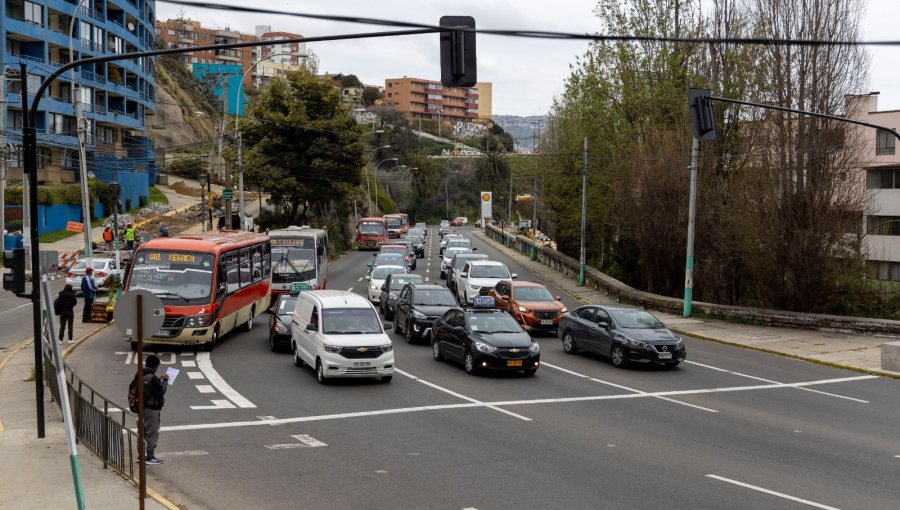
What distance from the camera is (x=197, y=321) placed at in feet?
74.9

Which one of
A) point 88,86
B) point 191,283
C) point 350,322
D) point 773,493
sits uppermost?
point 88,86

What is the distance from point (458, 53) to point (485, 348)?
1098cm

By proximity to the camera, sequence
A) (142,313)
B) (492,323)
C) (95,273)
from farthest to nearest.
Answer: (95,273)
(492,323)
(142,313)

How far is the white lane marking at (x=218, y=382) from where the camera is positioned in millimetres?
17234

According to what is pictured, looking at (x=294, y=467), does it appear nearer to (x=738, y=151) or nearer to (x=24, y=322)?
(x=24, y=322)

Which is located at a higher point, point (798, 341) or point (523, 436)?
point (523, 436)

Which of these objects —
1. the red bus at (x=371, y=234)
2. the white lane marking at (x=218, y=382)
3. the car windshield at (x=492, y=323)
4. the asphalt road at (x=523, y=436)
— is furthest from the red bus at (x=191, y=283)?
the red bus at (x=371, y=234)

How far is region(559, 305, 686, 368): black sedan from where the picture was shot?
22.0 m

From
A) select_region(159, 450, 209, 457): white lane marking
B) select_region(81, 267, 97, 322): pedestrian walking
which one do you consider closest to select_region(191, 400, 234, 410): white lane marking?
select_region(159, 450, 209, 457): white lane marking

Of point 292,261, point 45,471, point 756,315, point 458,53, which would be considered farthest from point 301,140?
point 458,53

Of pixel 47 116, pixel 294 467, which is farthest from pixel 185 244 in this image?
pixel 47 116

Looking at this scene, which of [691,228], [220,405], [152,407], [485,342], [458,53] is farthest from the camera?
[691,228]

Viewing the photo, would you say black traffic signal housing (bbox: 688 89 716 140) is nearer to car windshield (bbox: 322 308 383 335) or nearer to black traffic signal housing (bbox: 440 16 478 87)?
car windshield (bbox: 322 308 383 335)

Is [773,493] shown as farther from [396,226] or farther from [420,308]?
[396,226]
